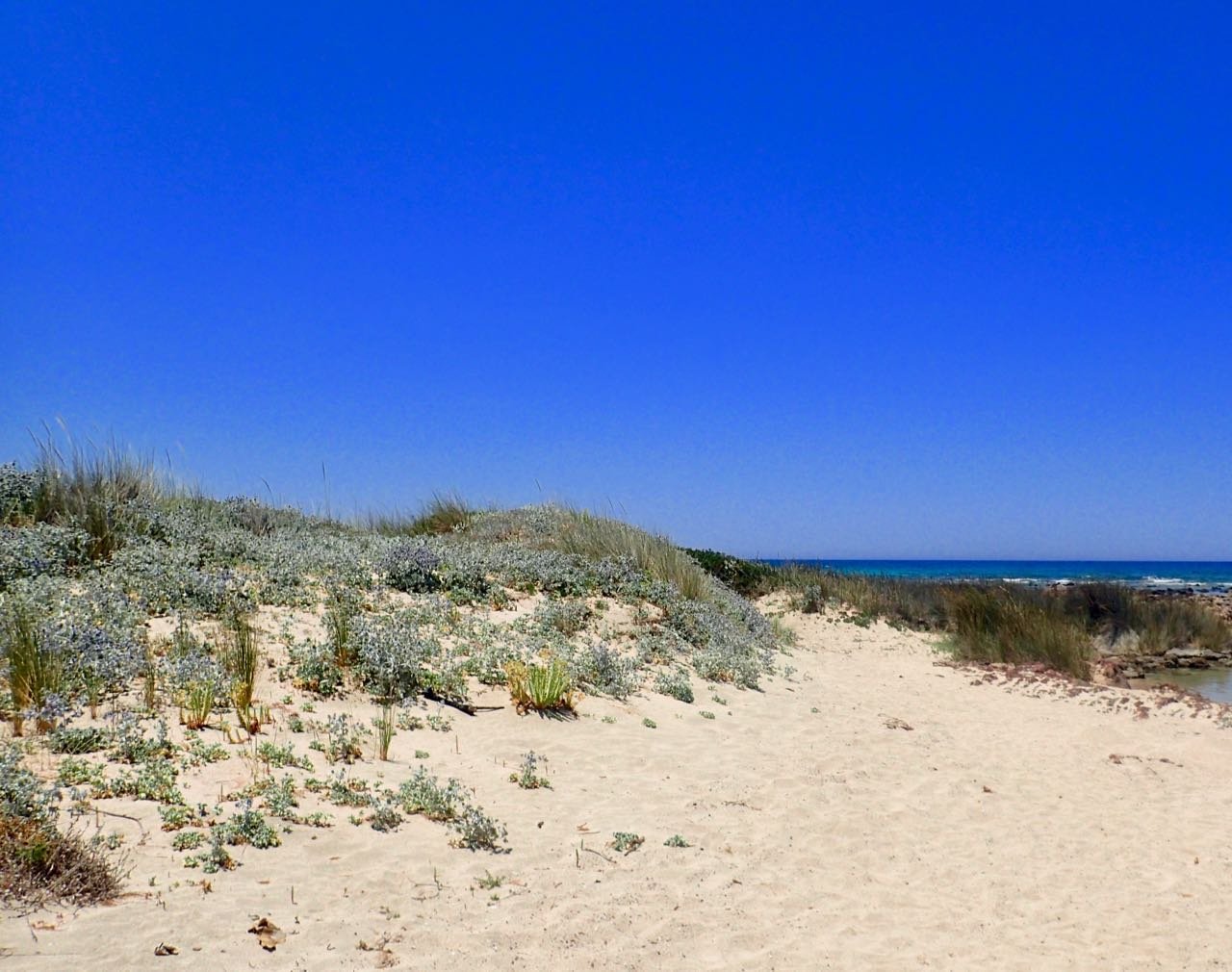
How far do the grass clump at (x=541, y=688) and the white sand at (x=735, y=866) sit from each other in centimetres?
26

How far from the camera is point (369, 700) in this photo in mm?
8484

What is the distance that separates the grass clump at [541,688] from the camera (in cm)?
903

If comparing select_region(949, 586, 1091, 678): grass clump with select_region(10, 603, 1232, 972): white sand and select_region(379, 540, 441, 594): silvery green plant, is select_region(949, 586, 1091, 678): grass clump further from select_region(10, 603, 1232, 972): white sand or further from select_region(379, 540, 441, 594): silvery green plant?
select_region(379, 540, 441, 594): silvery green plant

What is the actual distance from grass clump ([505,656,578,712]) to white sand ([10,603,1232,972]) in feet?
0.84

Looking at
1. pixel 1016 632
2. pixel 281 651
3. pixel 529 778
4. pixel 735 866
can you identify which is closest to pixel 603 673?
pixel 529 778

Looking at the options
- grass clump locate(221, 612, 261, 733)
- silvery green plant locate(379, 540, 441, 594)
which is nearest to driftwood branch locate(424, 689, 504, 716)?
grass clump locate(221, 612, 261, 733)

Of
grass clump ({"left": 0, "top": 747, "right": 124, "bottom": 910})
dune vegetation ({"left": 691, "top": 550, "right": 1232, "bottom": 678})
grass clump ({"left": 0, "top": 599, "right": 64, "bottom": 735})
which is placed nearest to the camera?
grass clump ({"left": 0, "top": 747, "right": 124, "bottom": 910})

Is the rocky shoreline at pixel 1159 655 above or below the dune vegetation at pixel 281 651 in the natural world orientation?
below

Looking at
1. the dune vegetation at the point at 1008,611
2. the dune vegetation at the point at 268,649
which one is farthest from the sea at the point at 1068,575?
the dune vegetation at the point at 268,649

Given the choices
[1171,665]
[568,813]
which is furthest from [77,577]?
[1171,665]

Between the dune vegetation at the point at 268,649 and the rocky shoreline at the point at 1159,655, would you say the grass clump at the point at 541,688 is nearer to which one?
the dune vegetation at the point at 268,649

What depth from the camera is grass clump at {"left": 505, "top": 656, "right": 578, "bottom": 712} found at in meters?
9.03

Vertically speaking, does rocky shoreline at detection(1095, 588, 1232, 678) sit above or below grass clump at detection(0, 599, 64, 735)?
below

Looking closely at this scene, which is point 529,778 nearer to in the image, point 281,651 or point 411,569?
point 281,651
